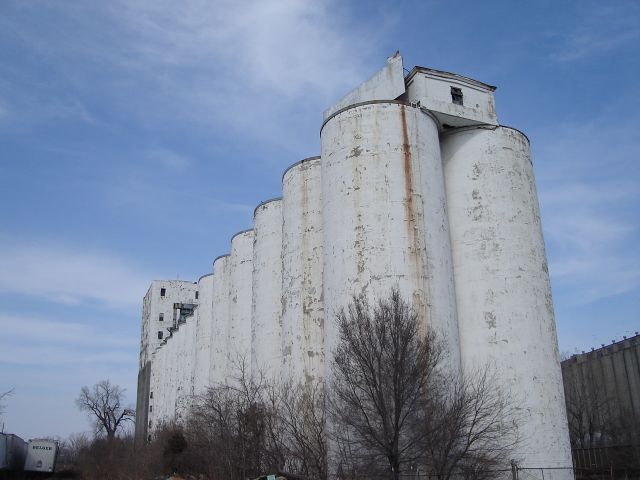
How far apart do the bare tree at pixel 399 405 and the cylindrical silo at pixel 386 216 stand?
111cm

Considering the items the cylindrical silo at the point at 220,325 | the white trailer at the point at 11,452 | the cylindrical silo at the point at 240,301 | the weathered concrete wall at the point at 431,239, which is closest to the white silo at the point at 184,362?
the cylindrical silo at the point at 220,325

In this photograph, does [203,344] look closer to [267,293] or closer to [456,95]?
[267,293]

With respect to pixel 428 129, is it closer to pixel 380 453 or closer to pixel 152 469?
pixel 380 453

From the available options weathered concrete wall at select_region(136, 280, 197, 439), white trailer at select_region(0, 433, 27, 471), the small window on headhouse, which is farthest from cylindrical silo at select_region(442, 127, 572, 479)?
weathered concrete wall at select_region(136, 280, 197, 439)

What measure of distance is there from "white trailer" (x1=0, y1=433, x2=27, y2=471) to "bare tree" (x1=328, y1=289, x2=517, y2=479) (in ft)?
98.1

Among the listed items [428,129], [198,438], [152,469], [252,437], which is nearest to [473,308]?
[428,129]

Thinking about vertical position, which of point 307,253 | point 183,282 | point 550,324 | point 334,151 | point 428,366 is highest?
point 183,282

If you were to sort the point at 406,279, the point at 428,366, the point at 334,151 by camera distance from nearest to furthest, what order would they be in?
1. the point at 428,366
2. the point at 406,279
3. the point at 334,151

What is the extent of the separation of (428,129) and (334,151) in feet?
15.8

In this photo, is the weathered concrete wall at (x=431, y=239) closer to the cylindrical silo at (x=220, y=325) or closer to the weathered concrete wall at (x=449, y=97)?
the weathered concrete wall at (x=449, y=97)

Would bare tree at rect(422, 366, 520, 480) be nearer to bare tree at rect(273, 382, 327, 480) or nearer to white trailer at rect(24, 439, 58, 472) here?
bare tree at rect(273, 382, 327, 480)

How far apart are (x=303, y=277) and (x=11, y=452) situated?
3085cm

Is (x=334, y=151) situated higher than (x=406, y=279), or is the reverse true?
(x=334, y=151)

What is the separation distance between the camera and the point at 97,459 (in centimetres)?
6184
